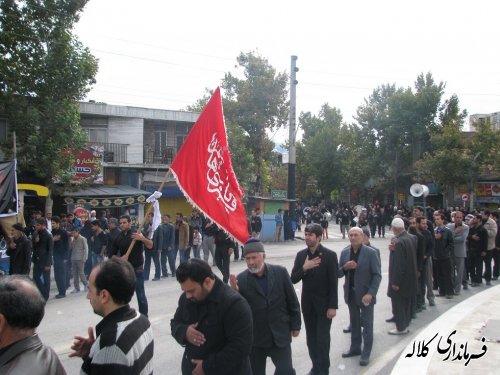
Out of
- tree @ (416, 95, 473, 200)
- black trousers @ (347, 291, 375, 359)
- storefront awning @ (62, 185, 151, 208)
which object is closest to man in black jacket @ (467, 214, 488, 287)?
black trousers @ (347, 291, 375, 359)

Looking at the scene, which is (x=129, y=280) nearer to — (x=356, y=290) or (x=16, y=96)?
(x=356, y=290)

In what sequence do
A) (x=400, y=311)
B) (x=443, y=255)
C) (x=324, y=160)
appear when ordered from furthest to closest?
(x=324, y=160)
(x=443, y=255)
(x=400, y=311)

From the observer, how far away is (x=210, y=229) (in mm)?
13391

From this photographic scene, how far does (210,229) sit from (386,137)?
109ft

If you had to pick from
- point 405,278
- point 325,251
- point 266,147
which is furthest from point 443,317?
point 266,147

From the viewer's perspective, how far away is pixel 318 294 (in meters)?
5.67

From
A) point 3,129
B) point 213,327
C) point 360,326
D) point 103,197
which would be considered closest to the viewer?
point 213,327

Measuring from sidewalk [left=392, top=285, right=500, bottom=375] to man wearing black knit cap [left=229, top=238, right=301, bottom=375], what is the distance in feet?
6.52

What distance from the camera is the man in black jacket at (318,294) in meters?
5.59

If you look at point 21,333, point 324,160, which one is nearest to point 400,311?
point 21,333

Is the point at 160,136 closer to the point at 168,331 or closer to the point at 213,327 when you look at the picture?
the point at 168,331

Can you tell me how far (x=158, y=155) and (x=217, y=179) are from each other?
22467mm

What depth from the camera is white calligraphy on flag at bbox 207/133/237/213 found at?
609 cm

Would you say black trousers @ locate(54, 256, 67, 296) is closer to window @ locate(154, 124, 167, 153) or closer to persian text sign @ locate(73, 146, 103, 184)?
persian text sign @ locate(73, 146, 103, 184)
